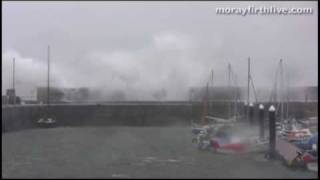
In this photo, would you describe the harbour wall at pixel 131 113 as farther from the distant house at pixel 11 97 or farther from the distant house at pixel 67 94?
the distant house at pixel 67 94

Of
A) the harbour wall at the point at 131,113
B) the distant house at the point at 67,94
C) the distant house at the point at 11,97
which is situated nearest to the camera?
the distant house at the point at 11,97

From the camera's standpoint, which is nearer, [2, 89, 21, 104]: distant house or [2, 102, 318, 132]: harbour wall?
[2, 89, 21, 104]: distant house

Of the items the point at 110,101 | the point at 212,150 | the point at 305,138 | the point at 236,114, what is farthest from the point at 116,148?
the point at 110,101

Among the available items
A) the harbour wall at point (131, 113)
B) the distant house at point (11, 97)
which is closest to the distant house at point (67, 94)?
the distant house at point (11, 97)

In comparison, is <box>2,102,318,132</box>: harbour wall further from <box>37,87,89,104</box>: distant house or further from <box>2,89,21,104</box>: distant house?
<box>37,87,89,104</box>: distant house

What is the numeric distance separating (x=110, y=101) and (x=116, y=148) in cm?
1513

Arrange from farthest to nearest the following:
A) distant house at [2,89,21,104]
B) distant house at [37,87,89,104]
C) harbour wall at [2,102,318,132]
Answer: distant house at [37,87,89,104], harbour wall at [2,102,318,132], distant house at [2,89,21,104]

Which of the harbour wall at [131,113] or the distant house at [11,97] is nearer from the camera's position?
the distant house at [11,97]

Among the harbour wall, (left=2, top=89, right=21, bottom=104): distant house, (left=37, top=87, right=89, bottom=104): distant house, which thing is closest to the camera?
(left=2, top=89, right=21, bottom=104): distant house

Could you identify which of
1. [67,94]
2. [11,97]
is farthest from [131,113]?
[11,97]

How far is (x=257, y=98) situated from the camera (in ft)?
83.4

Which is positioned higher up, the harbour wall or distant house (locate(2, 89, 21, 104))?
distant house (locate(2, 89, 21, 104))

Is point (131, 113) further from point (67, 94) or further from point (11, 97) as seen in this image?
point (11, 97)

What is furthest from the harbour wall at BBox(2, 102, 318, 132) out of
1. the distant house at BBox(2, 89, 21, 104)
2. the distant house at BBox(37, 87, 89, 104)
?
the distant house at BBox(37, 87, 89, 104)
